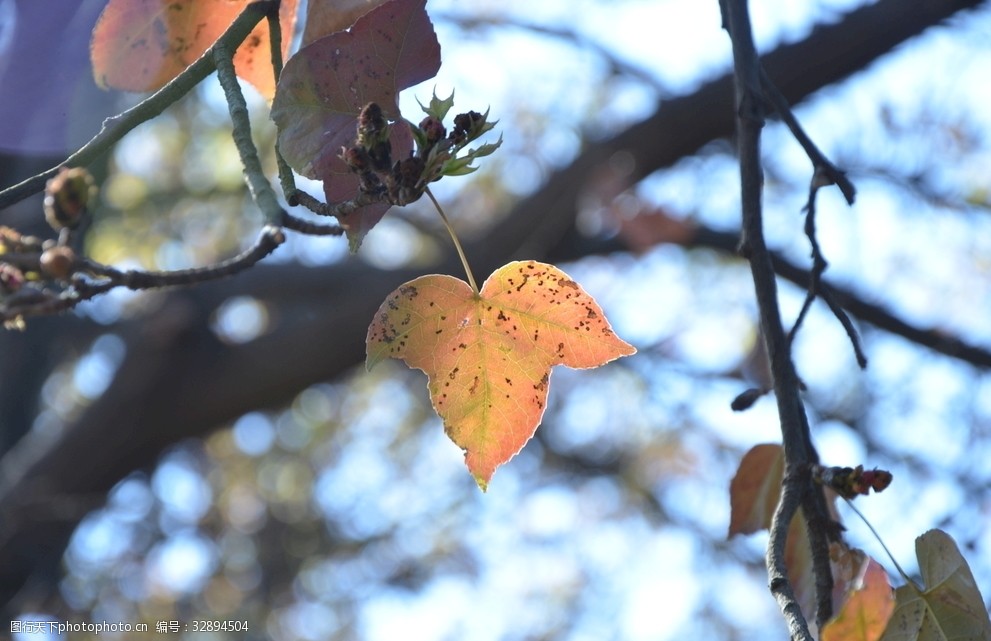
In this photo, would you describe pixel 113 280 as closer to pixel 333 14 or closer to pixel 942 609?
pixel 333 14

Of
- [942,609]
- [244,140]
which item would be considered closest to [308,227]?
[244,140]

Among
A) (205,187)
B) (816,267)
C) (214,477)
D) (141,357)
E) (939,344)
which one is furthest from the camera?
(214,477)

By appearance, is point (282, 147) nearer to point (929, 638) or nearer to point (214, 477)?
point (929, 638)

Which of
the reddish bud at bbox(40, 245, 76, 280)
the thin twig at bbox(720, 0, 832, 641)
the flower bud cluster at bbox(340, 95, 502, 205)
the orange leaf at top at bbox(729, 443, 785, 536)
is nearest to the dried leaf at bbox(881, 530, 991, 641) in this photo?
the thin twig at bbox(720, 0, 832, 641)

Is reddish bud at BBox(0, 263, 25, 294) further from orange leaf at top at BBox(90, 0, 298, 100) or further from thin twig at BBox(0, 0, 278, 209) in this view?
orange leaf at top at BBox(90, 0, 298, 100)

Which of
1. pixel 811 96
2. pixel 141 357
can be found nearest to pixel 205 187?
pixel 141 357

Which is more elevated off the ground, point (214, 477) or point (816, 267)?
point (214, 477)

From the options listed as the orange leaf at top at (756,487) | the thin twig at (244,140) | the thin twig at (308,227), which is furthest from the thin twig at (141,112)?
the orange leaf at top at (756,487)
